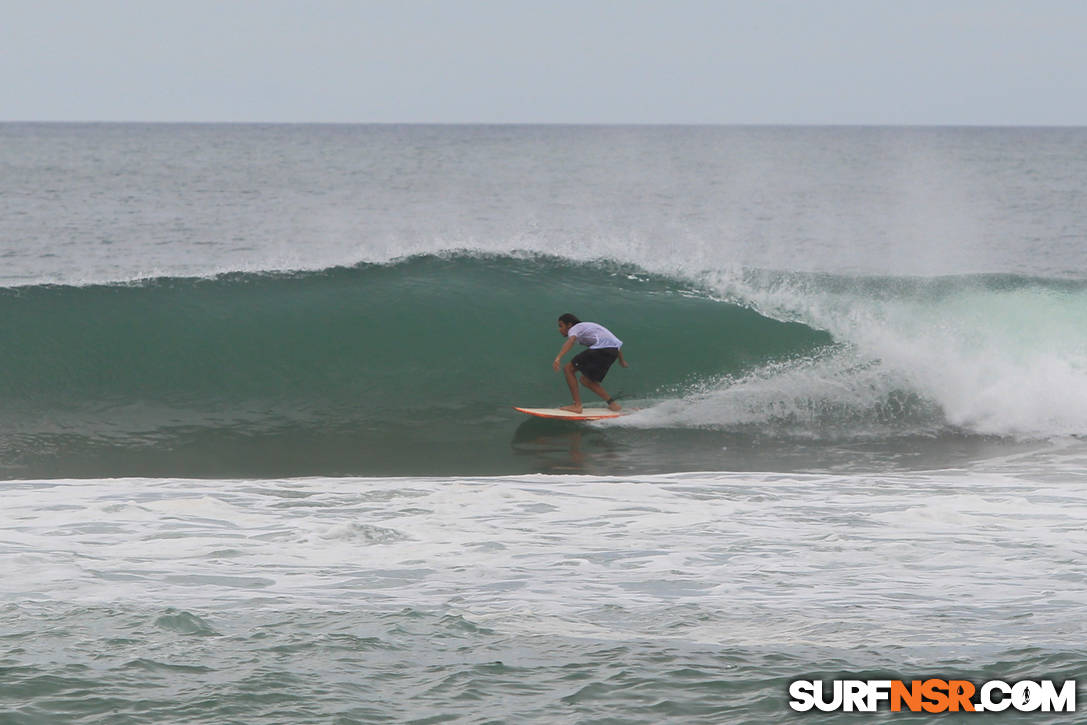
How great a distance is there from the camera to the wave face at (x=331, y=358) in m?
12.0

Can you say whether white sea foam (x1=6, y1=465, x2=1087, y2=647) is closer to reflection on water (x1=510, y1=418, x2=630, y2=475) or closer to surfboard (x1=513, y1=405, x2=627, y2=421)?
reflection on water (x1=510, y1=418, x2=630, y2=475)

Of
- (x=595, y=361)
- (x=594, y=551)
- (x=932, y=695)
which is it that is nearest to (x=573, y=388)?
(x=595, y=361)

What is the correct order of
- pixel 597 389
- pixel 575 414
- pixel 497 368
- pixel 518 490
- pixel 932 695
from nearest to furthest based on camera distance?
pixel 932 695
pixel 518 490
pixel 575 414
pixel 597 389
pixel 497 368

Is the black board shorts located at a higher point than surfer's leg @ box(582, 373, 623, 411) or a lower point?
higher

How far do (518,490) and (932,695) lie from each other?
497 cm

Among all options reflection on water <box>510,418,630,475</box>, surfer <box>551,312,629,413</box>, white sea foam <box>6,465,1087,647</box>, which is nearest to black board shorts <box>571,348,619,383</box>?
surfer <box>551,312,629,413</box>

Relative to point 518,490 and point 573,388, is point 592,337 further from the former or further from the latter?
point 518,490

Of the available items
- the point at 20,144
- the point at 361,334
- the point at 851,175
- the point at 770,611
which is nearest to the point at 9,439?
the point at 361,334

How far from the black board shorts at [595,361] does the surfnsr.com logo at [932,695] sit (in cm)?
760

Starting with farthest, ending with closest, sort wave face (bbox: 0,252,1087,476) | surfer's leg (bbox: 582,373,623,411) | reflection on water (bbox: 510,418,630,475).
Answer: surfer's leg (bbox: 582,373,623,411) < wave face (bbox: 0,252,1087,476) < reflection on water (bbox: 510,418,630,475)

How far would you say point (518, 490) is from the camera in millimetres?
9461

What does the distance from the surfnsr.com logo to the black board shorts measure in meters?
7.60

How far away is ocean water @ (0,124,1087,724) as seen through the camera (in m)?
5.19

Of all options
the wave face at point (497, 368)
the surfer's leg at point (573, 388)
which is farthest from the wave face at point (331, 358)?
the surfer's leg at point (573, 388)
